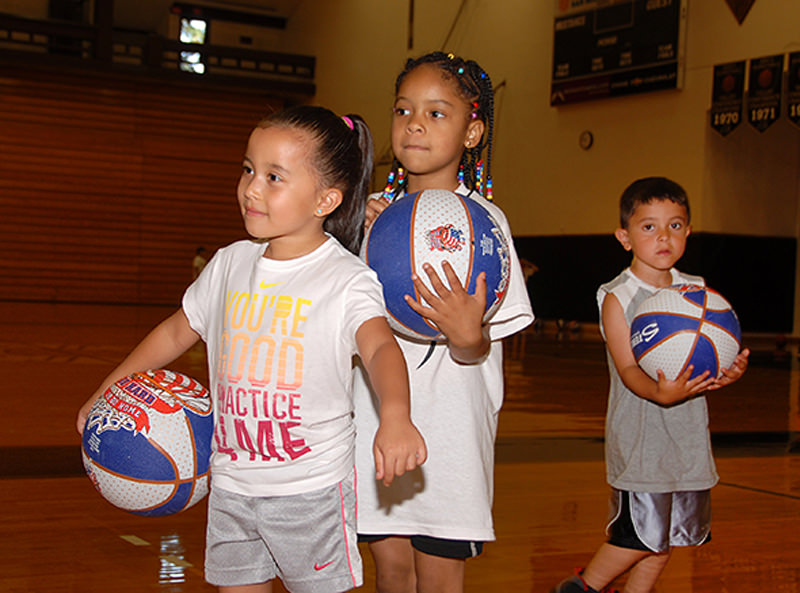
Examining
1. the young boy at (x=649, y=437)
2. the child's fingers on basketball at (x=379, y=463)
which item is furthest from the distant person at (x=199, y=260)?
the child's fingers on basketball at (x=379, y=463)

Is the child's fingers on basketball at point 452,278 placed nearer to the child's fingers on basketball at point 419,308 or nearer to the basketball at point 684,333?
the child's fingers on basketball at point 419,308

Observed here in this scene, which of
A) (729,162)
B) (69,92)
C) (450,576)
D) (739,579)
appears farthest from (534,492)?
(69,92)

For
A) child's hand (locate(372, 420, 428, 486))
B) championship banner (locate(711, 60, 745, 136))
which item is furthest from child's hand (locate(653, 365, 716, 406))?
championship banner (locate(711, 60, 745, 136))

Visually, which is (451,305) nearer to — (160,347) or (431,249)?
(431,249)

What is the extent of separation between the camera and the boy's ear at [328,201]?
1.78 meters

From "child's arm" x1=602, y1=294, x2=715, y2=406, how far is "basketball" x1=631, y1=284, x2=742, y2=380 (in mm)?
19

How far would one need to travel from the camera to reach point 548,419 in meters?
6.16

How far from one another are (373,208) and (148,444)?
2.34 ft

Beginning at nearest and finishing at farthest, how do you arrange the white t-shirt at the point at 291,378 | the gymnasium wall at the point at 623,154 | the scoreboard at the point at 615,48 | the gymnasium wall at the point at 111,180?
the white t-shirt at the point at 291,378
the gymnasium wall at the point at 623,154
the scoreboard at the point at 615,48
the gymnasium wall at the point at 111,180

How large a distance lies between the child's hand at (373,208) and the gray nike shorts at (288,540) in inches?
24.3

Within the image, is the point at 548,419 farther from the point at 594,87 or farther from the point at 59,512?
the point at 594,87

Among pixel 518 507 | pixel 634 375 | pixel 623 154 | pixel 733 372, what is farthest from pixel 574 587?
pixel 623 154

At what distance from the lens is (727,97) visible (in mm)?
12328

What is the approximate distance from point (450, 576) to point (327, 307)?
71 cm
